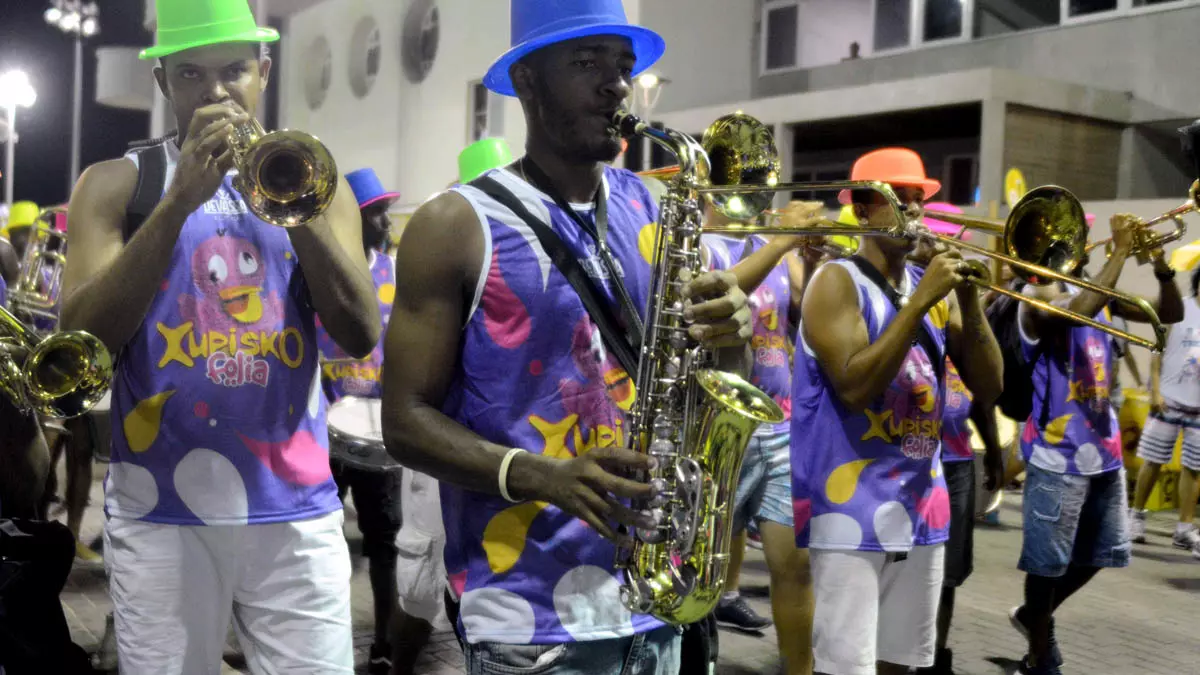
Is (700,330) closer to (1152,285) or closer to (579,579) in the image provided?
(579,579)

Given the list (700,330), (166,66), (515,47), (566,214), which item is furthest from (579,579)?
(166,66)

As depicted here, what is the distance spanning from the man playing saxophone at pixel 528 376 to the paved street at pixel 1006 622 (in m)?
3.70

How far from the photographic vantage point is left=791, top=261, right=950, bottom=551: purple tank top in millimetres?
4031

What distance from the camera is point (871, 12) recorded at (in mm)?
21094

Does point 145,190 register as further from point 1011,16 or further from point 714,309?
point 1011,16

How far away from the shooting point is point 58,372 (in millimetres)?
2885

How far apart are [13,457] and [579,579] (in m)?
2.36

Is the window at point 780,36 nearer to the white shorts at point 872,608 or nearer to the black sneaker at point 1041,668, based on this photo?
the black sneaker at point 1041,668

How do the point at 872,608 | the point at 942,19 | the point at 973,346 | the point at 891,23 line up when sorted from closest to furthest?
1. the point at 872,608
2. the point at 973,346
3. the point at 942,19
4. the point at 891,23

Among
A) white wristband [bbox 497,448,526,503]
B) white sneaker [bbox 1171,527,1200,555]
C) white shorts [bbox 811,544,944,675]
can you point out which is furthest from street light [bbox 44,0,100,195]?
white wristband [bbox 497,448,526,503]

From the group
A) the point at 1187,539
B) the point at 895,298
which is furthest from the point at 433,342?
the point at 1187,539

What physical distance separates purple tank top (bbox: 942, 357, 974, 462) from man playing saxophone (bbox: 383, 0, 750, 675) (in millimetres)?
3449

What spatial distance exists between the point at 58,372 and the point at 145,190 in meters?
0.53

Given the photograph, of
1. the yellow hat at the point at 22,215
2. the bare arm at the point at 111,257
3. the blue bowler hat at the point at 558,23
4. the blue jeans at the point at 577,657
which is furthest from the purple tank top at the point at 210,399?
the yellow hat at the point at 22,215
